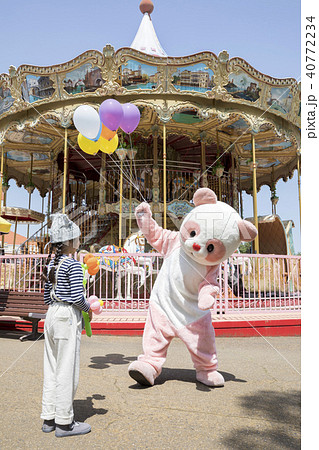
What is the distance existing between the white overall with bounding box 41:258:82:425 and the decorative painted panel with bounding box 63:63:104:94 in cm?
935

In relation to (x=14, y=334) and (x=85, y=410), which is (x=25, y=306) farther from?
(x=85, y=410)

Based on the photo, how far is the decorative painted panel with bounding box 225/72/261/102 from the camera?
10605 millimetres

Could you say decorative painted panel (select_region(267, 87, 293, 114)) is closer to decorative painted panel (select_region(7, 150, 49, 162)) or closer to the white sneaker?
decorative painted panel (select_region(7, 150, 49, 162))

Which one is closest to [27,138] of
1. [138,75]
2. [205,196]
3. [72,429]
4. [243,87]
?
[138,75]

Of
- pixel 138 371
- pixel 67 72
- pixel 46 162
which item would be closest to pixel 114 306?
pixel 138 371

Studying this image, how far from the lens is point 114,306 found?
22.5 feet

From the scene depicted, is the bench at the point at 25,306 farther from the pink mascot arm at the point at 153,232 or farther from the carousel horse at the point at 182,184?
the carousel horse at the point at 182,184

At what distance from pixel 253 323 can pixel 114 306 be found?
2578mm

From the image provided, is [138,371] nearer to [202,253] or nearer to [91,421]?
[91,421]

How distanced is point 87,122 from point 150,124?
823 cm

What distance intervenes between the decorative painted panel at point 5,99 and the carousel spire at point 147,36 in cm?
620

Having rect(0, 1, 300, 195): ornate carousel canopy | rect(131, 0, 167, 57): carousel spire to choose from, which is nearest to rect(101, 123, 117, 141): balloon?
rect(0, 1, 300, 195): ornate carousel canopy

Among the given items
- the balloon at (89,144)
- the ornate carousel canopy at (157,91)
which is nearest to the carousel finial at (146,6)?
the ornate carousel canopy at (157,91)

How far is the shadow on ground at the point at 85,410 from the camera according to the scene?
258 centimetres
